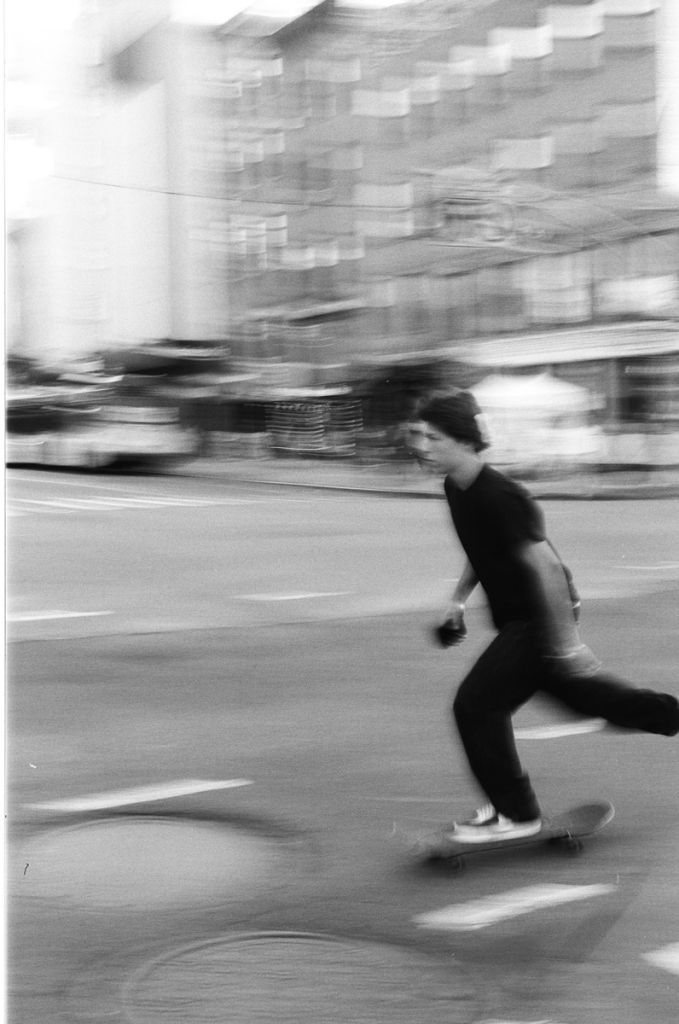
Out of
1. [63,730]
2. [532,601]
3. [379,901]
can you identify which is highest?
[532,601]

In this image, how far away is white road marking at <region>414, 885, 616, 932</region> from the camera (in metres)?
3.59

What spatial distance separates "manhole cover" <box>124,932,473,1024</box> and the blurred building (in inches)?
56.4

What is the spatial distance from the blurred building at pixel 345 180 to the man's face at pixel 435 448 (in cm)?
23

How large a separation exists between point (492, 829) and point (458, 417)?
1.05m

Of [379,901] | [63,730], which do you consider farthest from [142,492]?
[379,901]

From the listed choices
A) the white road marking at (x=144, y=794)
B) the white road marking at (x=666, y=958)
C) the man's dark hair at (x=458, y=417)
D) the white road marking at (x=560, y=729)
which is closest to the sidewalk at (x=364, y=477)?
the man's dark hair at (x=458, y=417)

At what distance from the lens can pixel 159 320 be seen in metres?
3.73

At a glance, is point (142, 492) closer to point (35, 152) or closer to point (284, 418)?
point (284, 418)

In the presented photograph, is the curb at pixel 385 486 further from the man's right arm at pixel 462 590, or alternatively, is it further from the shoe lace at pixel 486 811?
the shoe lace at pixel 486 811

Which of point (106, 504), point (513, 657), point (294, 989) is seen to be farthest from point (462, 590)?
point (294, 989)

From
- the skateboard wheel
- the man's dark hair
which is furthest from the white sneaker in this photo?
the man's dark hair

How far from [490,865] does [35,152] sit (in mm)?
2146

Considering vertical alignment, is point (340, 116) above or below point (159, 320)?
above

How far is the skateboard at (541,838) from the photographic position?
372cm
